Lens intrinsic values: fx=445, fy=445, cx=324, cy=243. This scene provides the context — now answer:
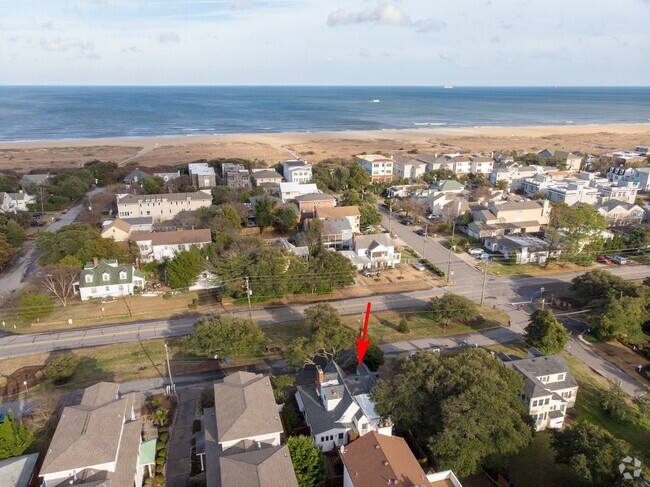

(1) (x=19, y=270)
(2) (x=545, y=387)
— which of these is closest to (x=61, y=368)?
(1) (x=19, y=270)

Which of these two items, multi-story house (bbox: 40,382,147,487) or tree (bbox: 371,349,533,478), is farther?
tree (bbox: 371,349,533,478)

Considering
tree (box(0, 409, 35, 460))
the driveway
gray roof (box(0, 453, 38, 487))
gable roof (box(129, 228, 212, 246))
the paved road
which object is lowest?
the driveway

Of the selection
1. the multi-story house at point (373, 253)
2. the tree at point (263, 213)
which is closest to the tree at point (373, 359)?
the multi-story house at point (373, 253)

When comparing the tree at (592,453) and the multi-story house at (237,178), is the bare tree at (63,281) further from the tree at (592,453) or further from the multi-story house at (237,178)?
the tree at (592,453)

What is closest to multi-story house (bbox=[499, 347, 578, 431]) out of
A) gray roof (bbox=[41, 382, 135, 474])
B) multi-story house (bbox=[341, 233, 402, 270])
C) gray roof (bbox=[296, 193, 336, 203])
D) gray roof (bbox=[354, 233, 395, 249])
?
multi-story house (bbox=[341, 233, 402, 270])

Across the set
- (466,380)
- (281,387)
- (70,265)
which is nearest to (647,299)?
(466,380)

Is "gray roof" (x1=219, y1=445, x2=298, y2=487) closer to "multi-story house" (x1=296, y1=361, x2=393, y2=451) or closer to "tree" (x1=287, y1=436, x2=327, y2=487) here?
"tree" (x1=287, y1=436, x2=327, y2=487)

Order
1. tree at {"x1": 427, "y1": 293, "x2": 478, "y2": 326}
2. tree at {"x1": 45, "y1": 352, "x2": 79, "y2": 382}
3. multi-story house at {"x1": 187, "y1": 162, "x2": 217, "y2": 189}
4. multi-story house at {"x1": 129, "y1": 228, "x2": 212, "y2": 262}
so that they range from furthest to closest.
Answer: multi-story house at {"x1": 187, "y1": 162, "x2": 217, "y2": 189} → multi-story house at {"x1": 129, "y1": 228, "x2": 212, "y2": 262} → tree at {"x1": 427, "y1": 293, "x2": 478, "y2": 326} → tree at {"x1": 45, "y1": 352, "x2": 79, "y2": 382}
